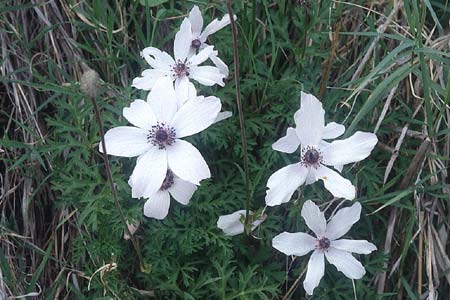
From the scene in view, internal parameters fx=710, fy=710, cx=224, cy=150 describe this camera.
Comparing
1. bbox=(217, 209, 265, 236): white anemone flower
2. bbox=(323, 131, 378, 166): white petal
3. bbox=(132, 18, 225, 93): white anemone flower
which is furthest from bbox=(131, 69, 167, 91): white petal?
bbox=(323, 131, 378, 166): white petal

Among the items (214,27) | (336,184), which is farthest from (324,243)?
(214,27)

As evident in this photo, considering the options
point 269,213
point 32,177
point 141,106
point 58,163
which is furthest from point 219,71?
point 32,177

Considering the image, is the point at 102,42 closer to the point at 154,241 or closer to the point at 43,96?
the point at 43,96

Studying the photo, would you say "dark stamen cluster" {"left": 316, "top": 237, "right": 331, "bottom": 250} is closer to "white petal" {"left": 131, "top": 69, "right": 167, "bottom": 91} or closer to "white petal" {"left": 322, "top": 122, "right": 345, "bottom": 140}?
"white petal" {"left": 322, "top": 122, "right": 345, "bottom": 140}

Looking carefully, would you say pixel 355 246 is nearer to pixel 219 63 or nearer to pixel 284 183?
pixel 284 183

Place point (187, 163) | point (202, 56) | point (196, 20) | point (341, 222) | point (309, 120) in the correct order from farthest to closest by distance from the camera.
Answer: point (196, 20) → point (202, 56) → point (341, 222) → point (309, 120) → point (187, 163)
